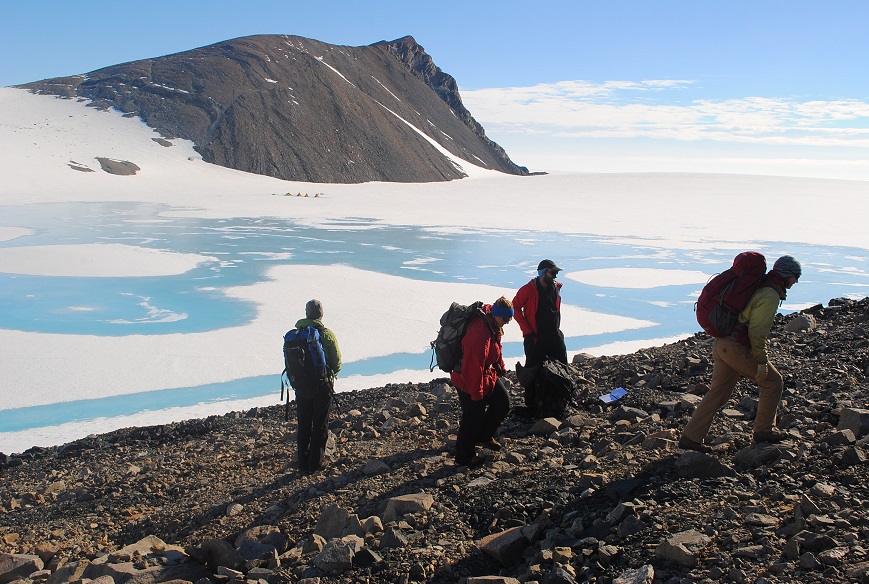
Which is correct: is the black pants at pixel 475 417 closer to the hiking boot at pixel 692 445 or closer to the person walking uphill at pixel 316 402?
the person walking uphill at pixel 316 402

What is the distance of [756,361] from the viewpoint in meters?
4.14

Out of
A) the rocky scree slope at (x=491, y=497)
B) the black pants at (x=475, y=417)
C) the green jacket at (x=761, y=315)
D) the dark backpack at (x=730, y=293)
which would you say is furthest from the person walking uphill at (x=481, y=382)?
the green jacket at (x=761, y=315)

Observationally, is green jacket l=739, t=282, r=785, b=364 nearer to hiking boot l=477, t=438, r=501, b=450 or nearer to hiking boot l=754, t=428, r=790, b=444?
hiking boot l=754, t=428, r=790, b=444

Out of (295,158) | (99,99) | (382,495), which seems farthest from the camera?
(99,99)

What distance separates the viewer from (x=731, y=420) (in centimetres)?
508

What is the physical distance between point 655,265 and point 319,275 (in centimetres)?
985

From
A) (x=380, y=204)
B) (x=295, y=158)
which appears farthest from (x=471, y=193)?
(x=295, y=158)

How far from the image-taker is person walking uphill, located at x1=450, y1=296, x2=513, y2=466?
15.6 ft

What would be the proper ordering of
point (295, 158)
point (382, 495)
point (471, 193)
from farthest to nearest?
point (295, 158), point (471, 193), point (382, 495)

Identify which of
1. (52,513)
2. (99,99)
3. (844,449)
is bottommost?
(52,513)

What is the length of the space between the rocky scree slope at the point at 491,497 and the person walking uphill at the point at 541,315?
0.59m

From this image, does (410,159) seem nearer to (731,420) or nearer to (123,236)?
(123,236)

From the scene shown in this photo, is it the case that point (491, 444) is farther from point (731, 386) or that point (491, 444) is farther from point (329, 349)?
point (731, 386)

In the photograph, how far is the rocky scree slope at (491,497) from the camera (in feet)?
10.8
